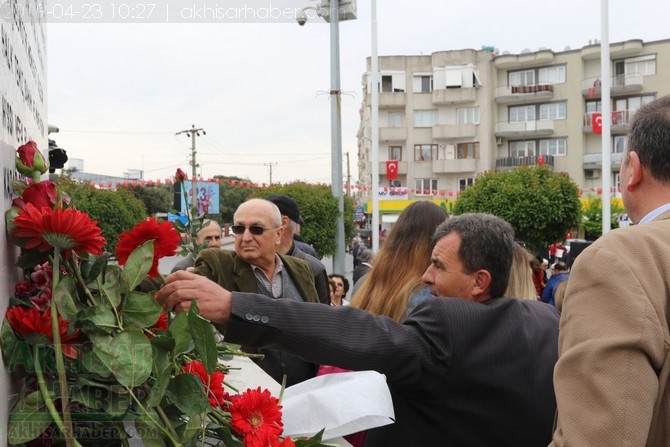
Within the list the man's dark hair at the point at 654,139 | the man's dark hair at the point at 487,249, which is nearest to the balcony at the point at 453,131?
the man's dark hair at the point at 487,249

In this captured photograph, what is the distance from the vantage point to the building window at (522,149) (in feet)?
156

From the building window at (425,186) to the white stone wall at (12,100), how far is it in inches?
1872

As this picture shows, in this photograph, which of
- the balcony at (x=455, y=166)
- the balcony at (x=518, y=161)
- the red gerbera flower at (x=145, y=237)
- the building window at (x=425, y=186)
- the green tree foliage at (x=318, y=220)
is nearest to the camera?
the red gerbera flower at (x=145, y=237)

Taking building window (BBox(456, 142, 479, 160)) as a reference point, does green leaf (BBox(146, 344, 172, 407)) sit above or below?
below

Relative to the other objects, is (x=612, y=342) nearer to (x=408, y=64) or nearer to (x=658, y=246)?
(x=658, y=246)

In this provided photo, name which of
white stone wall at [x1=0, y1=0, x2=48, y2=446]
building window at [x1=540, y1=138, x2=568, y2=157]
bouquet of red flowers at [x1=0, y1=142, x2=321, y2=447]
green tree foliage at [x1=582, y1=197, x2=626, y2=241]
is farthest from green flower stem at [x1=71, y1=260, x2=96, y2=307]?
building window at [x1=540, y1=138, x2=568, y2=157]

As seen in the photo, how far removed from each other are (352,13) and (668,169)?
9.03m

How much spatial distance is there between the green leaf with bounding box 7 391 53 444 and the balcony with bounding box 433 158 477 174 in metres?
47.8

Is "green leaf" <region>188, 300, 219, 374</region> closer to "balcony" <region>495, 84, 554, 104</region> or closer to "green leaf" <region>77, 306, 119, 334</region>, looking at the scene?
"green leaf" <region>77, 306, 119, 334</region>

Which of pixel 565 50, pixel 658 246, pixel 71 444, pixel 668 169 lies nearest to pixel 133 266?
pixel 71 444

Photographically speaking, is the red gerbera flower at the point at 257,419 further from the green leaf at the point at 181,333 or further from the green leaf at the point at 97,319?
the green leaf at the point at 97,319

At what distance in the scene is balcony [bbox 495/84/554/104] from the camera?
4619 centimetres

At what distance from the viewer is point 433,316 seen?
178cm

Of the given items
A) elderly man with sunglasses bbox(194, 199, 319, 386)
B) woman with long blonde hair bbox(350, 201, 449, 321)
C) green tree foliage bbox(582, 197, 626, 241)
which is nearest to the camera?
woman with long blonde hair bbox(350, 201, 449, 321)
